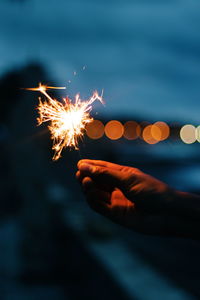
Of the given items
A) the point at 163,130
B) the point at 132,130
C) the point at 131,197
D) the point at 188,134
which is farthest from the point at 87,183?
the point at 132,130

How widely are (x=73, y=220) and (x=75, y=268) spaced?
13.1 feet

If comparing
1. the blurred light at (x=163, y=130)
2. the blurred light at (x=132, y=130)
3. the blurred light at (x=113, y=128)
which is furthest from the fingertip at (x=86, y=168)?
the blurred light at (x=163, y=130)

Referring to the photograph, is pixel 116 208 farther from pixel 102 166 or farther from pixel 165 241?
→ pixel 165 241

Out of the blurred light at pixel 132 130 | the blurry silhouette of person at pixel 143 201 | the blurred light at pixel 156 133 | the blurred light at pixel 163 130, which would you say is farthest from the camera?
the blurred light at pixel 156 133

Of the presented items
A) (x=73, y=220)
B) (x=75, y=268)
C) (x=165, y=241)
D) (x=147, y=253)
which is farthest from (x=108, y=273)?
(x=73, y=220)

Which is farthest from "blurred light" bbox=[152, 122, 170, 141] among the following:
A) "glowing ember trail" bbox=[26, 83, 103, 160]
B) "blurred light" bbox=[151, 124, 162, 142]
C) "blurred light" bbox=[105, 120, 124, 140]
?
"glowing ember trail" bbox=[26, 83, 103, 160]

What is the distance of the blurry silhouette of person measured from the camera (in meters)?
3.11

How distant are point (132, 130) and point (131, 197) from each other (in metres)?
144

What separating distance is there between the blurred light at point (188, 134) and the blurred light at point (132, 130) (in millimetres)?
17370

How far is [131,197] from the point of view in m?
3.21

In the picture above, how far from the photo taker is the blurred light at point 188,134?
125m

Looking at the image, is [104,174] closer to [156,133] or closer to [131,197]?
[131,197]

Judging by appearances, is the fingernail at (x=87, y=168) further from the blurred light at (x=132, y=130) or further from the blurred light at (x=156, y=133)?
the blurred light at (x=156, y=133)

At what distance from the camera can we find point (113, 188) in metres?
3.55
